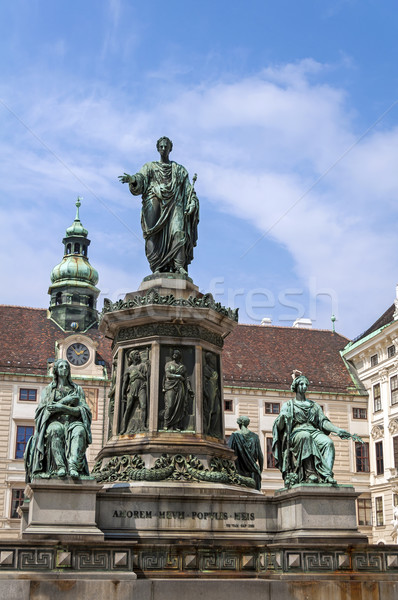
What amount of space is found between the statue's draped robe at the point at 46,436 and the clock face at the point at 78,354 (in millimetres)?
38835

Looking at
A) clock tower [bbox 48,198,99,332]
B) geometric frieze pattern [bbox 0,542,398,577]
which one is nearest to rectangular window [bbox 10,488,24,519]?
clock tower [bbox 48,198,99,332]

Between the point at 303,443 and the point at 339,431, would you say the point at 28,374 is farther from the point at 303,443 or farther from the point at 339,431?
the point at 339,431

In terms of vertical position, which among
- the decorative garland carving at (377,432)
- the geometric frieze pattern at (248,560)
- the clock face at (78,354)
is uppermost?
the clock face at (78,354)

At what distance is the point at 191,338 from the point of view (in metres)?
14.5

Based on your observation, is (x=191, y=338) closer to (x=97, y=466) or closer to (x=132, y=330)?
(x=132, y=330)

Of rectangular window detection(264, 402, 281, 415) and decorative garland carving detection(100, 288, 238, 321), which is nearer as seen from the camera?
decorative garland carving detection(100, 288, 238, 321)

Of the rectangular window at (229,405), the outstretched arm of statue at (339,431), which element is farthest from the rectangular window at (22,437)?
the outstretched arm of statue at (339,431)

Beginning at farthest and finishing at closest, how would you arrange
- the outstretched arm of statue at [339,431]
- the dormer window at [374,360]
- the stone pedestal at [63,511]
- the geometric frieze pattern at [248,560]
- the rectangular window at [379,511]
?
the dormer window at [374,360] < the rectangular window at [379,511] < the outstretched arm of statue at [339,431] < the geometric frieze pattern at [248,560] < the stone pedestal at [63,511]

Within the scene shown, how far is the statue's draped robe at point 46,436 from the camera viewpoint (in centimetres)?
1239

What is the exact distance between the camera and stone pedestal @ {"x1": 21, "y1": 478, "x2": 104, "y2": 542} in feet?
37.9

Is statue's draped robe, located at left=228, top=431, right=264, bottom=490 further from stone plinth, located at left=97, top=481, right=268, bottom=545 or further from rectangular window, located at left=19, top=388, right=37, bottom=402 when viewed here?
rectangular window, located at left=19, top=388, right=37, bottom=402

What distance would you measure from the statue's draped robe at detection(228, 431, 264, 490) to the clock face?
37.5 m

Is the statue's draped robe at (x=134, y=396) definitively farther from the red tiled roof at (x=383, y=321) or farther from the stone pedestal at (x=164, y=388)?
the red tiled roof at (x=383, y=321)

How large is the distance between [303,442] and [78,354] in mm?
40012
